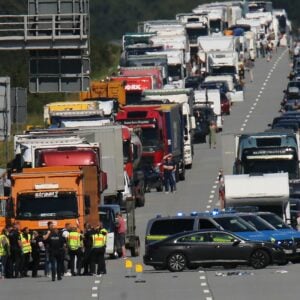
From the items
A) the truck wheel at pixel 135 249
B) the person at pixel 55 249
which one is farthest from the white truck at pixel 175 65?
the person at pixel 55 249

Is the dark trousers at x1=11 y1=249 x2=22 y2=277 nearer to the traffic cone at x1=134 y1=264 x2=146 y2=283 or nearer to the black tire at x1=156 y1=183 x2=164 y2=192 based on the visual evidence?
the traffic cone at x1=134 y1=264 x2=146 y2=283

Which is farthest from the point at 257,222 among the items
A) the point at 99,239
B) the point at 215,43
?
the point at 215,43

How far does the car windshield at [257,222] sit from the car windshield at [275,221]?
2.13ft

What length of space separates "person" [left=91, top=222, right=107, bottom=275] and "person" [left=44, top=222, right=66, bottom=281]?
720 millimetres

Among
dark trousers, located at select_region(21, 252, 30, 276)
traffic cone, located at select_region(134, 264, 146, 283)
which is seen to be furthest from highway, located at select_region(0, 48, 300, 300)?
dark trousers, located at select_region(21, 252, 30, 276)

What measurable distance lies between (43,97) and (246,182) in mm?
47021

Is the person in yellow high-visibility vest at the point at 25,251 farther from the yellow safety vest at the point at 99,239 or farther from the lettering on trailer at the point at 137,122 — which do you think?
the lettering on trailer at the point at 137,122

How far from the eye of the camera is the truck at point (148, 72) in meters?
90.4

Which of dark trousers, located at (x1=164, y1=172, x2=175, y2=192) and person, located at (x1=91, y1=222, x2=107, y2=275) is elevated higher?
person, located at (x1=91, y1=222, x2=107, y2=275)

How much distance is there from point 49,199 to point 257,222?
4624 millimetres

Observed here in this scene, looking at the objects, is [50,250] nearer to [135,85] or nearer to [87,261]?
[87,261]

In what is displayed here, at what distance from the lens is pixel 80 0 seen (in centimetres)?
5444

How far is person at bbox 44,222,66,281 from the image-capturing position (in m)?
41.3

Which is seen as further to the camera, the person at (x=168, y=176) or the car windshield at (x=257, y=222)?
the person at (x=168, y=176)
